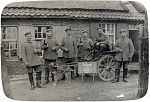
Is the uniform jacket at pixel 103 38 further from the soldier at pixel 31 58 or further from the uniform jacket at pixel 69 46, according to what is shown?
the soldier at pixel 31 58

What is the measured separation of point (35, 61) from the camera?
2.95m

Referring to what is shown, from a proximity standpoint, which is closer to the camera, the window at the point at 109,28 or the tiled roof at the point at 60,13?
the tiled roof at the point at 60,13

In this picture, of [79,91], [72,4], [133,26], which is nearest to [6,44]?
[72,4]

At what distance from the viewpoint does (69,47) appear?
9.64 ft

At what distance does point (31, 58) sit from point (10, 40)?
0.31 metres

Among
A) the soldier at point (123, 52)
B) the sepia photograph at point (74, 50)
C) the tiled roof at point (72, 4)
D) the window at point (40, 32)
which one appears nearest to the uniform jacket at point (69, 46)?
the sepia photograph at point (74, 50)

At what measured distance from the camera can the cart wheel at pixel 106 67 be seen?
2.95 m

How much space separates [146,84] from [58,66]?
3.28ft

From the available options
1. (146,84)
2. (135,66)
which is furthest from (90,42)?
(146,84)

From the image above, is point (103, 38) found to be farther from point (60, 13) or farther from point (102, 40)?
point (60, 13)

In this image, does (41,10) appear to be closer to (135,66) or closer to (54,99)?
(54,99)

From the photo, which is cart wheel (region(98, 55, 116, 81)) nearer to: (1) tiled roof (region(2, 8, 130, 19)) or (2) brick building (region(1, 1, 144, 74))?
(2) brick building (region(1, 1, 144, 74))

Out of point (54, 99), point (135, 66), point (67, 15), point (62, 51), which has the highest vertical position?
point (67, 15)

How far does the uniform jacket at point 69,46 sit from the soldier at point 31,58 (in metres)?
0.28
